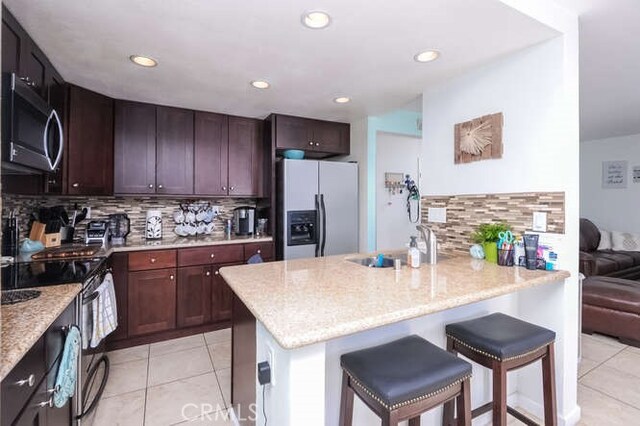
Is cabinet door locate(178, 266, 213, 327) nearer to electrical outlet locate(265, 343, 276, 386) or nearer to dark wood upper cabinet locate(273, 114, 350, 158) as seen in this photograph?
dark wood upper cabinet locate(273, 114, 350, 158)

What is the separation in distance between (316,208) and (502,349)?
2287 millimetres

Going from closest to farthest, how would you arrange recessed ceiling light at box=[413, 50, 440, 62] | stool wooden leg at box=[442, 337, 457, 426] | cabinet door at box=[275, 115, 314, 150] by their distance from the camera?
stool wooden leg at box=[442, 337, 457, 426], recessed ceiling light at box=[413, 50, 440, 62], cabinet door at box=[275, 115, 314, 150]

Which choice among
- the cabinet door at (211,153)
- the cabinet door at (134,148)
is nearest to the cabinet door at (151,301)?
the cabinet door at (134,148)

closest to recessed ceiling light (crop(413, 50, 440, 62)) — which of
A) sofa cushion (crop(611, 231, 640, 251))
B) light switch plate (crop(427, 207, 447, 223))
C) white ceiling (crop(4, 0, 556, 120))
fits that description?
white ceiling (crop(4, 0, 556, 120))

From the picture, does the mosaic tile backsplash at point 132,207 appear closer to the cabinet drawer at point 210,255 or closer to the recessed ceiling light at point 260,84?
the cabinet drawer at point 210,255

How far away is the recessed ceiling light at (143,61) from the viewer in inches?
84.0

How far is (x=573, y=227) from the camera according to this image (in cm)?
181

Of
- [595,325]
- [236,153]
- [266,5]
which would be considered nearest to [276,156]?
[236,153]

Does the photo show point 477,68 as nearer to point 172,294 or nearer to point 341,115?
point 341,115

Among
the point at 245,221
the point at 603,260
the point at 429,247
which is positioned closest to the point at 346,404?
the point at 429,247

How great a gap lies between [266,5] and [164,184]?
2.18m

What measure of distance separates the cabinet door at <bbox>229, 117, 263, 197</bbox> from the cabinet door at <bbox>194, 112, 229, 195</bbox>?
2.6 inches

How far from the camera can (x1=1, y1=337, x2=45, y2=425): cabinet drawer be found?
93 cm

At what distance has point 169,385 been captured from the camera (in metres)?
2.26
